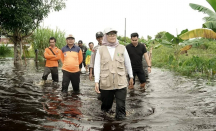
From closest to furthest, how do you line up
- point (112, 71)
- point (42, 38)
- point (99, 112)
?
point (112, 71) < point (99, 112) < point (42, 38)

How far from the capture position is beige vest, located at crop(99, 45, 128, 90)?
15.9 ft

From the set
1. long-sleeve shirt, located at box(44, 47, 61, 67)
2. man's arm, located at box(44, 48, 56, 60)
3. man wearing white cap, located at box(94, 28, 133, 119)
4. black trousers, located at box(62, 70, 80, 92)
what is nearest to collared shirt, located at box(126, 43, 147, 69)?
black trousers, located at box(62, 70, 80, 92)

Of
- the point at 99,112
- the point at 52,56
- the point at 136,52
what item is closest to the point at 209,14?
the point at 136,52

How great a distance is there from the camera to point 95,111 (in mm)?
5773

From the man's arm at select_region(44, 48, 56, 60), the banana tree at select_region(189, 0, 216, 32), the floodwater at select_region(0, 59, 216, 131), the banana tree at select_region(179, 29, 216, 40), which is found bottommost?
the floodwater at select_region(0, 59, 216, 131)

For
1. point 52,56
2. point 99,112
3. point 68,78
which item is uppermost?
point 52,56

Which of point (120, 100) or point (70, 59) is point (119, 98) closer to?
point (120, 100)

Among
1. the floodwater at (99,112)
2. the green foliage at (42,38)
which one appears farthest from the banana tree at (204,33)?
the green foliage at (42,38)

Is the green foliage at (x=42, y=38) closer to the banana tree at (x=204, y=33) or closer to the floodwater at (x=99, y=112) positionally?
the banana tree at (x=204, y=33)

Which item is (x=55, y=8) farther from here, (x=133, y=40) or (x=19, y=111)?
(x=19, y=111)

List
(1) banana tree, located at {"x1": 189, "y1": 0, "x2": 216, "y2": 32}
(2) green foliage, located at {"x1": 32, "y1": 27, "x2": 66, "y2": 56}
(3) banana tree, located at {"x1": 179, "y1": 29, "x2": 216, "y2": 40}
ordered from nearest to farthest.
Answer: (1) banana tree, located at {"x1": 189, "y1": 0, "x2": 216, "y2": 32} < (3) banana tree, located at {"x1": 179, "y1": 29, "x2": 216, "y2": 40} < (2) green foliage, located at {"x1": 32, "y1": 27, "x2": 66, "y2": 56}

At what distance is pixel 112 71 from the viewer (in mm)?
4816

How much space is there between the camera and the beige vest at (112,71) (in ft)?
15.9

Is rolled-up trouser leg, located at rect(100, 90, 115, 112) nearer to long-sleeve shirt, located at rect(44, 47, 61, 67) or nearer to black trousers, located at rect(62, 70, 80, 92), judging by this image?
black trousers, located at rect(62, 70, 80, 92)
